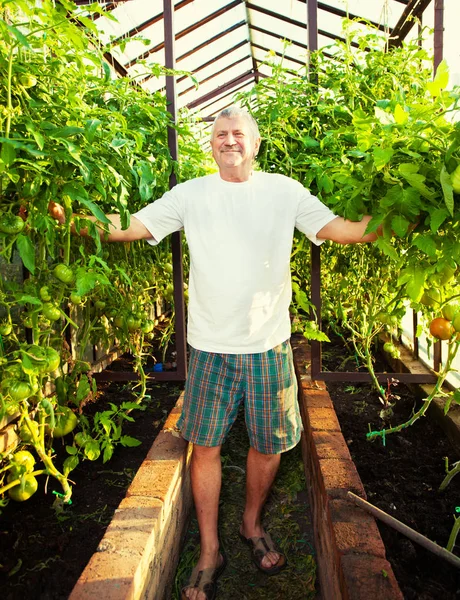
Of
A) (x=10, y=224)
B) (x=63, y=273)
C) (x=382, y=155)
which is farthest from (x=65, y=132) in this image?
(x=382, y=155)

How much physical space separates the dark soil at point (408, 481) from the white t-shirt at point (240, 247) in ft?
1.97

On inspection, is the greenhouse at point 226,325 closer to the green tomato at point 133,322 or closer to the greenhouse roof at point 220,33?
the green tomato at point 133,322

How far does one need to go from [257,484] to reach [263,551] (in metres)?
0.22

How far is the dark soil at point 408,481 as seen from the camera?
139 centimetres

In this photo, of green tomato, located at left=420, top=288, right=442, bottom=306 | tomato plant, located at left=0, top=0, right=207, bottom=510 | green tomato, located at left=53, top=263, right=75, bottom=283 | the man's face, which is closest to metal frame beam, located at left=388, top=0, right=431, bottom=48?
the man's face

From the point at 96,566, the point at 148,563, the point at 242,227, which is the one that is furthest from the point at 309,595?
the point at 242,227

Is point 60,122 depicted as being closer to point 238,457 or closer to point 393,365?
point 238,457

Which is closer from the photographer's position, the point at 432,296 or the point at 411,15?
the point at 432,296

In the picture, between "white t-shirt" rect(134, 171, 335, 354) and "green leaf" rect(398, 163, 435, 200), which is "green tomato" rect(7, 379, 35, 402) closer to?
"white t-shirt" rect(134, 171, 335, 354)

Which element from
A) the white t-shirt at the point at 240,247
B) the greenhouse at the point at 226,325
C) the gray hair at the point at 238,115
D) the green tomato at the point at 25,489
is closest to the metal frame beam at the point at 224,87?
the greenhouse at the point at 226,325

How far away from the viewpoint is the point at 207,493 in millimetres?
1775

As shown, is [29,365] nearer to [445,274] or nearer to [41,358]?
[41,358]

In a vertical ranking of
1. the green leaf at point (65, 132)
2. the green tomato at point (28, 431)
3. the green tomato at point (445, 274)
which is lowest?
the green tomato at point (28, 431)

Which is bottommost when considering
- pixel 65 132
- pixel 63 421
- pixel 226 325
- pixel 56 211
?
pixel 63 421
